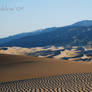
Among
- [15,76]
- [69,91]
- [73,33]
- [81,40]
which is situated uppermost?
[73,33]

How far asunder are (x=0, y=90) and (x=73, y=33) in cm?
11452

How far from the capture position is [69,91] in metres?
11.5

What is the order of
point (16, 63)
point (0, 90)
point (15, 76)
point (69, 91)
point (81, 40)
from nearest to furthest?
point (69, 91) → point (0, 90) → point (15, 76) → point (16, 63) → point (81, 40)

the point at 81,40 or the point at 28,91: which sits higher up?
the point at 81,40

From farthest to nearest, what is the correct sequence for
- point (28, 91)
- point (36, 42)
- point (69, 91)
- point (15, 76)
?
1. point (36, 42)
2. point (15, 76)
3. point (28, 91)
4. point (69, 91)

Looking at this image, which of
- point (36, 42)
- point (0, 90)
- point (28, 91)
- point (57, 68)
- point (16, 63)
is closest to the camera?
point (28, 91)

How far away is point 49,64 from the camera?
82.1 ft

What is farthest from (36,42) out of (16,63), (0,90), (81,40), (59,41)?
(0,90)

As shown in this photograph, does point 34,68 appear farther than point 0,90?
Yes

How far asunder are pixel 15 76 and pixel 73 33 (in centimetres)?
10723

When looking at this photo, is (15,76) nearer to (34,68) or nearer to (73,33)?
(34,68)

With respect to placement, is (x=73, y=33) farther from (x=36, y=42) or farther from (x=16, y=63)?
(x=16, y=63)

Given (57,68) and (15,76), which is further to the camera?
(57,68)

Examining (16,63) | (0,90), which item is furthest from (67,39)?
(0,90)
